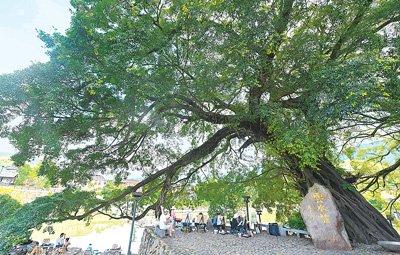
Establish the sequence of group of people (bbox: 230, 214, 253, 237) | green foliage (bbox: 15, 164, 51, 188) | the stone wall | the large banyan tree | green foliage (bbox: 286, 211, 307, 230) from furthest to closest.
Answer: green foliage (bbox: 15, 164, 51, 188) < green foliage (bbox: 286, 211, 307, 230) < group of people (bbox: 230, 214, 253, 237) < the stone wall < the large banyan tree

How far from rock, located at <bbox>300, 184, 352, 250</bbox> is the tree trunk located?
575 mm

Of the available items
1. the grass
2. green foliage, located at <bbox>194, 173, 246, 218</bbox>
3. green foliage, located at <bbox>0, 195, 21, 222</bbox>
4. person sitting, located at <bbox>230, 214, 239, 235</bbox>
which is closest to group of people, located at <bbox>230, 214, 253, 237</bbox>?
person sitting, located at <bbox>230, 214, 239, 235</bbox>

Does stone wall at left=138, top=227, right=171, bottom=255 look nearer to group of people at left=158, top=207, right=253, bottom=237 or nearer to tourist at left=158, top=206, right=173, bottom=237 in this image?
tourist at left=158, top=206, right=173, bottom=237

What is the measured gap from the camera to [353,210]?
26.8 ft

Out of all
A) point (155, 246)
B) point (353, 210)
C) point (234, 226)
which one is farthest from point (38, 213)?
point (353, 210)

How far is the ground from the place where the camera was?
6.81 metres

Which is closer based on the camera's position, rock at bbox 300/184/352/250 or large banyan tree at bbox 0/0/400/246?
large banyan tree at bbox 0/0/400/246

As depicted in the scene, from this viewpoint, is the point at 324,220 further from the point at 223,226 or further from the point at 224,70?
the point at 224,70

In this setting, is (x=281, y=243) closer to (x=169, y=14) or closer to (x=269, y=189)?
(x=269, y=189)

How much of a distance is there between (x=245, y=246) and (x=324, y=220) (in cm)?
230

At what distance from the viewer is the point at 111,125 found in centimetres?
888

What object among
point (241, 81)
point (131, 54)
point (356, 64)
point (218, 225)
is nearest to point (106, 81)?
point (131, 54)

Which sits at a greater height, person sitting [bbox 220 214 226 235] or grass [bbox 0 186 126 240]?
grass [bbox 0 186 126 240]

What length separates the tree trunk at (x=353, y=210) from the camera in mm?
7823
